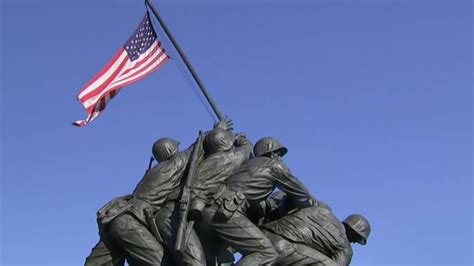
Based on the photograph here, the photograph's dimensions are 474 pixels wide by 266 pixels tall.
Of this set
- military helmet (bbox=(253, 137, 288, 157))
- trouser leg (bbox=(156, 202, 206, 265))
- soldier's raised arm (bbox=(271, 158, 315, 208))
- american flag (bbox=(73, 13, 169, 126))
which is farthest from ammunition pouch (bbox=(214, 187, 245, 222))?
american flag (bbox=(73, 13, 169, 126))

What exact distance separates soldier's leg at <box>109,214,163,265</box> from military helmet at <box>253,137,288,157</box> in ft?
7.47

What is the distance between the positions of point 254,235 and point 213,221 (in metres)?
0.65

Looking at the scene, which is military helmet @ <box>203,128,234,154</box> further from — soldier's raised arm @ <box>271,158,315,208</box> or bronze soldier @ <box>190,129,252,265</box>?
soldier's raised arm @ <box>271,158,315,208</box>

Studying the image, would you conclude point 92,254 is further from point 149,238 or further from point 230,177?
point 230,177

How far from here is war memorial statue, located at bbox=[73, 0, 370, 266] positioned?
11648 mm

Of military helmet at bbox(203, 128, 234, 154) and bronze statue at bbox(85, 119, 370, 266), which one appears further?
military helmet at bbox(203, 128, 234, 154)

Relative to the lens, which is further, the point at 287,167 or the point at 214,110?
the point at 214,110

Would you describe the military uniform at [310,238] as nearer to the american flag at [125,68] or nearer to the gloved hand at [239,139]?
the gloved hand at [239,139]

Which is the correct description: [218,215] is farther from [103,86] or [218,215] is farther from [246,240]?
[103,86]

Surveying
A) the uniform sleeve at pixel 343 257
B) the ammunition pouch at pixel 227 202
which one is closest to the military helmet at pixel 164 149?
the ammunition pouch at pixel 227 202

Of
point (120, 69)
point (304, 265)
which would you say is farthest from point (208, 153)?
point (120, 69)

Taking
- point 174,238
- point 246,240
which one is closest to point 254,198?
point 246,240

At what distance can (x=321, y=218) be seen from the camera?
12.5 meters

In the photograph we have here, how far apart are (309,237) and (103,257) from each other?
310cm
